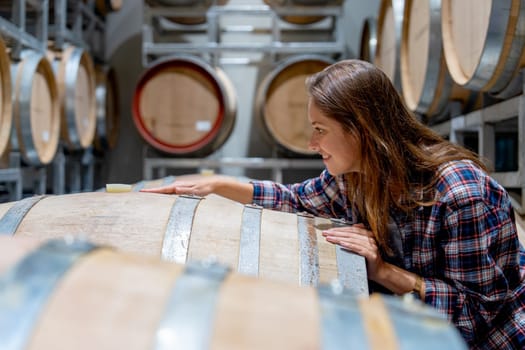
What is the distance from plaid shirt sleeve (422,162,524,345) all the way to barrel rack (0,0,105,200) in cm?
254

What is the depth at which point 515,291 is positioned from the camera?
1.36 m

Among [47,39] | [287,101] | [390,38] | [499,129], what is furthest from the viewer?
[47,39]

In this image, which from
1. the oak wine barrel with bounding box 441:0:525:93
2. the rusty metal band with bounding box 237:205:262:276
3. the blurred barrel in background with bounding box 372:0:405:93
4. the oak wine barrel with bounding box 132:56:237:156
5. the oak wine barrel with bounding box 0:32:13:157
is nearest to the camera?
the rusty metal band with bounding box 237:205:262:276

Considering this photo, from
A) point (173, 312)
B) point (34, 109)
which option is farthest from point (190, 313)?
point (34, 109)

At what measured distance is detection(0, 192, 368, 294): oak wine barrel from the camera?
46.9 inches

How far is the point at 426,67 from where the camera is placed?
2371mm

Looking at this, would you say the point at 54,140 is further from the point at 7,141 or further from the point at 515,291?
the point at 515,291

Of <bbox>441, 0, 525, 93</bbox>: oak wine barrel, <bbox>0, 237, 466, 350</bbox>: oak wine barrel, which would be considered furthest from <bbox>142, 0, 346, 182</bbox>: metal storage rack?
<bbox>0, 237, 466, 350</bbox>: oak wine barrel

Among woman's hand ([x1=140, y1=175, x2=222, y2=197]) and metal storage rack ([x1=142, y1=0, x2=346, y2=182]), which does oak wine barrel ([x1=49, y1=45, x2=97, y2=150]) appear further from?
woman's hand ([x1=140, y1=175, x2=222, y2=197])

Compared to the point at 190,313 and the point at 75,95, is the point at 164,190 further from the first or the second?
the point at 75,95

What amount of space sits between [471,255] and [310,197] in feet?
2.09

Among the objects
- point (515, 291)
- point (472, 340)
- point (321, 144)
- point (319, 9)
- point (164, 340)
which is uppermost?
point (319, 9)

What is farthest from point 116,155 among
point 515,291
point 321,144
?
point 515,291

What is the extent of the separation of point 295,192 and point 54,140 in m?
2.40
